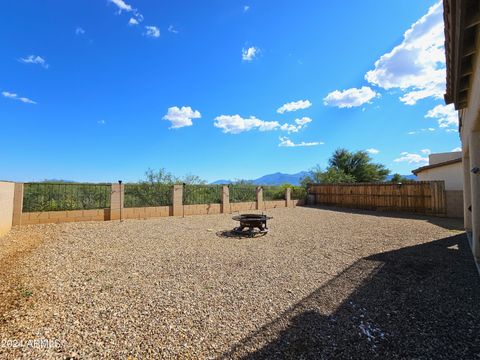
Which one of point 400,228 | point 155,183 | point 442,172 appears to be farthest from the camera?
point 442,172

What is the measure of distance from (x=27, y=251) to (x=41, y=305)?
356 cm

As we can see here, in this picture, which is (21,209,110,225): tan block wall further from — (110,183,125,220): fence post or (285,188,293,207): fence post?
(285,188,293,207): fence post

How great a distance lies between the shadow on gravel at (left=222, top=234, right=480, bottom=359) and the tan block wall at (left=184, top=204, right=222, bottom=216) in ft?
31.9

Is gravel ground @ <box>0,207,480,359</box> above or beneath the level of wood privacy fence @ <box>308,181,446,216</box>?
beneath

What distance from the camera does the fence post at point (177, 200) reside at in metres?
12.4

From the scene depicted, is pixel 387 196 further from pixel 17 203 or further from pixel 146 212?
pixel 17 203

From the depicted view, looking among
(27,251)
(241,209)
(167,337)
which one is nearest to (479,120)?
(167,337)

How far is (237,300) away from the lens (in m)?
3.41

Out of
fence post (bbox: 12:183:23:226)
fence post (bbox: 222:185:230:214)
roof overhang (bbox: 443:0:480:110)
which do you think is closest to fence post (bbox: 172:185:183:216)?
fence post (bbox: 222:185:230:214)

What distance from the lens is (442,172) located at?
15.1 m

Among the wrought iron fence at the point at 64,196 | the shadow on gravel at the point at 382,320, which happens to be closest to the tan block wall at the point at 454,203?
the shadow on gravel at the point at 382,320

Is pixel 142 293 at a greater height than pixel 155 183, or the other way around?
pixel 155 183

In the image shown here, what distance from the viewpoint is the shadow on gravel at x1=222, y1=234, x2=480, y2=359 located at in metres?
2.33

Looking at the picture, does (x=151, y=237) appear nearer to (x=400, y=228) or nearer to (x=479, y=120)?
(x=479, y=120)
